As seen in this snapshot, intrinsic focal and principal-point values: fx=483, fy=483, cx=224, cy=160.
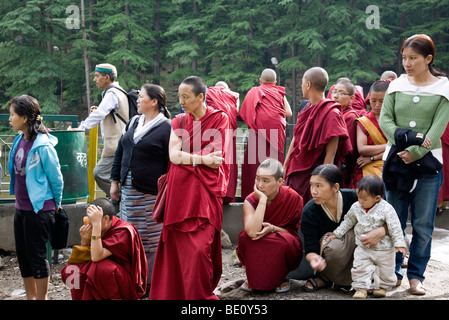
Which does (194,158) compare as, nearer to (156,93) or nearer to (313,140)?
(156,93)

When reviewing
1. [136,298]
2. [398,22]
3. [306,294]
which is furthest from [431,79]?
[398,22]

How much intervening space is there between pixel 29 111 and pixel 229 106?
8.56 ft

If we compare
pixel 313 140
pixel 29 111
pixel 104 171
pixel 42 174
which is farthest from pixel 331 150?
pixel 104 171

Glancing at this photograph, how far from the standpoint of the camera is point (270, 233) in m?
3.74

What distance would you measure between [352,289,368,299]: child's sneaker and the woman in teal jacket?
92.0 inches

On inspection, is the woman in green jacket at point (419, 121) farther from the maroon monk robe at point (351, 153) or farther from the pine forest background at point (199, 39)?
the pine forest background at point (199, 39)

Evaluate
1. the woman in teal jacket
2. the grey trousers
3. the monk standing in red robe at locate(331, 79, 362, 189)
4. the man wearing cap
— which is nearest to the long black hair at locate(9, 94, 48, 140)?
the woman in teal jacket

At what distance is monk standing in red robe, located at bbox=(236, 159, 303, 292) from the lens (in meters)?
3.70

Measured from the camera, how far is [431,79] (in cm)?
356

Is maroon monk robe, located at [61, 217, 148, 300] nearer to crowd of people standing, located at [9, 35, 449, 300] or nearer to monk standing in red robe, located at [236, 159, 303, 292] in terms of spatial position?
crowd of people standing, located at [9, 35, 449, 300]

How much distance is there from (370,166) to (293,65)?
19.5 meters

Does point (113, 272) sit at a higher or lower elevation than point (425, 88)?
lower

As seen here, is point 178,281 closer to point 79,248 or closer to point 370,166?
point 79,248

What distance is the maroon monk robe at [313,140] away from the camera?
403cm
